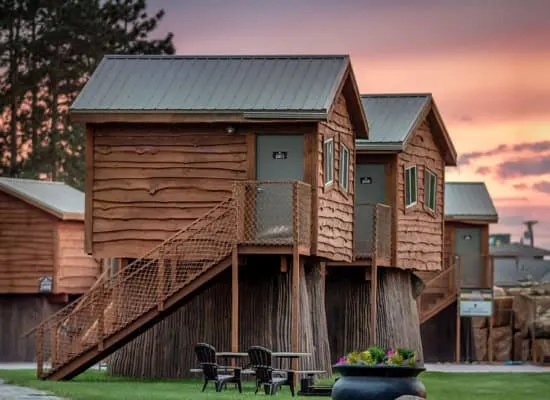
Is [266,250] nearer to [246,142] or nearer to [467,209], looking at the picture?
[246,142]

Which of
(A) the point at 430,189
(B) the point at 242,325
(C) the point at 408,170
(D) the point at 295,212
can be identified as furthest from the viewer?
(A) the point at 430,189

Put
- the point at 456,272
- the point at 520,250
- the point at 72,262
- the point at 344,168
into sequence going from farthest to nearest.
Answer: the point at 520,250
the point at 456,272
the point at 72,262
the point at 344,168

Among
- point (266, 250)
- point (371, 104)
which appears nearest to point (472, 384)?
point (266, 250)

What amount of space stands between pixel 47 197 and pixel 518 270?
190 ft

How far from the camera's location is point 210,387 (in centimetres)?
4150

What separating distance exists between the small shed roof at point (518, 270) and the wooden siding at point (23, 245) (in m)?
51.7

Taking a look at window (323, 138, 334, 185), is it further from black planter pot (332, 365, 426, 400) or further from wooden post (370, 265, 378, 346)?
black planter pot (332, 365, 426, 400)

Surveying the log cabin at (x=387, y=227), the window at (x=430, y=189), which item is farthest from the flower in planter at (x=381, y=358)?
the window at (x=430, y=189)

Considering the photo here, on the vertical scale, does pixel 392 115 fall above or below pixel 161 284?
above

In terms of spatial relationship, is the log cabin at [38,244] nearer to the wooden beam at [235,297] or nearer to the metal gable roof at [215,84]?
the metal gable roof at [215,84]

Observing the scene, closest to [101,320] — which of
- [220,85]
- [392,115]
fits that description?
[220,85]

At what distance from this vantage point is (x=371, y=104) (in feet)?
184

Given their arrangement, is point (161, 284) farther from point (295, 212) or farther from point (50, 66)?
point (50, 66)

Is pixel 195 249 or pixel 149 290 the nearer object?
pixel 149 290
